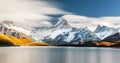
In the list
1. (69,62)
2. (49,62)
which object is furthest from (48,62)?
(69,62)

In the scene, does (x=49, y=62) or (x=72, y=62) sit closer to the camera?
(x=49, y=62)

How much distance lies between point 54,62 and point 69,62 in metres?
6.52

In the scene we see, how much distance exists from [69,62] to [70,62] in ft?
1.13

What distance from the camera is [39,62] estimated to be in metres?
91.6

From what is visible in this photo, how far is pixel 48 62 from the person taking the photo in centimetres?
8981

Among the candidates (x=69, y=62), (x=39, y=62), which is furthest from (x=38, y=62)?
(x=69, y=62)

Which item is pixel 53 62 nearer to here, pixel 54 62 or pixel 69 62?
pixel 54 62

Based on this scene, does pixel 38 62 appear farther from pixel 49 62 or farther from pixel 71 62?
pixel 71 62

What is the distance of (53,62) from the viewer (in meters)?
91.9

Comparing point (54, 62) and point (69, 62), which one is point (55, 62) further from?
point (69, 62)

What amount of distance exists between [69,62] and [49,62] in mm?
9021

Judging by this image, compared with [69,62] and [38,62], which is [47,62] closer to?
[38,62]

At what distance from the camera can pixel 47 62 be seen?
90250 mm

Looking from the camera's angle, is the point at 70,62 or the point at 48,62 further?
the point at 70,62
